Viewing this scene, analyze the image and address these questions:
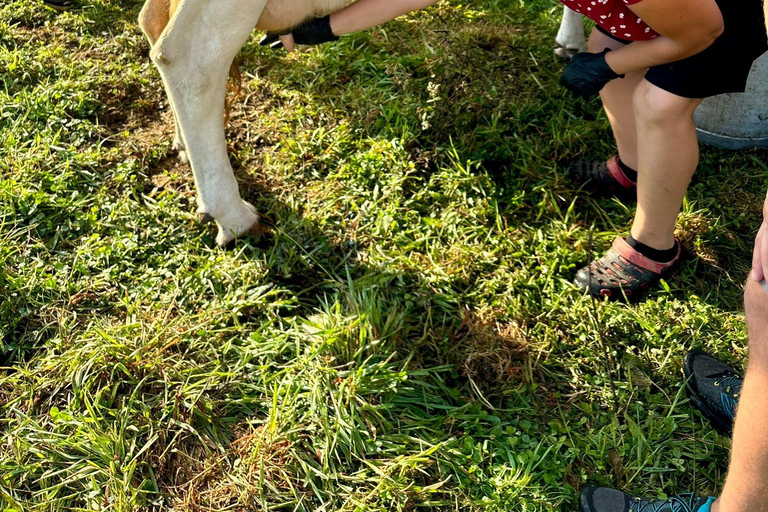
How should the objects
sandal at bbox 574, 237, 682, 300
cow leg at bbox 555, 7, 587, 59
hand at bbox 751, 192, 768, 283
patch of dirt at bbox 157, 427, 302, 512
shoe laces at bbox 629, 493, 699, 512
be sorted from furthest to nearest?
cow leg at bbox 555, 7, 587, 59, sandal at bbox 574, 237, 682, 300, patch of dirt at bbox 157, 427, 302, 512, shoe laces at bbox 629, 493, 699, 512, hand at bbox 751, 192, 768, 283

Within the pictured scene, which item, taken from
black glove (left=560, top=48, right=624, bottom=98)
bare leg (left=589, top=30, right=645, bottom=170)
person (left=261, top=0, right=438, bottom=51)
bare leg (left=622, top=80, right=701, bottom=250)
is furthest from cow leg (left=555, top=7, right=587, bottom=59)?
bare leg (left=622, top=80, right=701, bottom=250)

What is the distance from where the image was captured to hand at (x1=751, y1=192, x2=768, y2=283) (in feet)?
4.88

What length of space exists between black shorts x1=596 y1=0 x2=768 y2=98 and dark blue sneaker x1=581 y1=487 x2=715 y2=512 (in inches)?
54.5

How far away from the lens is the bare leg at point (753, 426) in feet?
4.97

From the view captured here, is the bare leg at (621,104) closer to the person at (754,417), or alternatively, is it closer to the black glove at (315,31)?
the black glove at (315,31)

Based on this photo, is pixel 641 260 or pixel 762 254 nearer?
pixel 762 254

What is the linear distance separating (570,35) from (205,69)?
2.24 metres

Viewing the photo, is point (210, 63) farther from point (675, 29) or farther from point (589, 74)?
point (675, 29)

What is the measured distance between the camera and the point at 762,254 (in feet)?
4.93

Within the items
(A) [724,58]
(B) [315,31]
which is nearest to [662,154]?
(A) [724,58]

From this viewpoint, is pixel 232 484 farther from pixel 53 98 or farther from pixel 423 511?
pixel 53 98

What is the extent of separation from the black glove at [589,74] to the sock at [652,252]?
661mm

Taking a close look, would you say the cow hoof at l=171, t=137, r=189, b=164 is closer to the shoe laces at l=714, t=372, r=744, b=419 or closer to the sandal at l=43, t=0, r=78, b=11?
the sandal at l=43, t=0, r=78, b=11

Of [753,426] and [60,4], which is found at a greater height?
[60,4]
